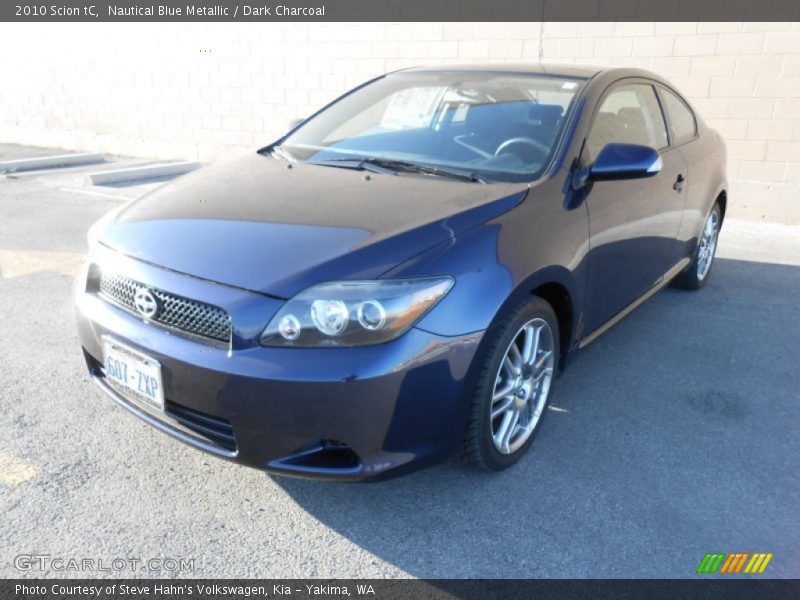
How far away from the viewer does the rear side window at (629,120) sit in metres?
3.28

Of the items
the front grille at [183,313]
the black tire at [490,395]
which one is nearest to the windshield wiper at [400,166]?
the black tire at [490,395]

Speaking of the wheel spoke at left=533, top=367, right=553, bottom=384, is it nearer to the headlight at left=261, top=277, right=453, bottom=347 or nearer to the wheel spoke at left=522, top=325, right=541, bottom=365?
the wheel spoke at left=522, top=325, right=541, bottom=365

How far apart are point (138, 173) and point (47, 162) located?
82.6 inches

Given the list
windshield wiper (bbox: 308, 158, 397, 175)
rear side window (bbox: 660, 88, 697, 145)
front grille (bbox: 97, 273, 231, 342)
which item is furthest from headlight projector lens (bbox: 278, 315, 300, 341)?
rear side window (bbox: 660, 88, 697, 145)

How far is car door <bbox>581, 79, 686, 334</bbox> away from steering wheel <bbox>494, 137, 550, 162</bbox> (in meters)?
0.20

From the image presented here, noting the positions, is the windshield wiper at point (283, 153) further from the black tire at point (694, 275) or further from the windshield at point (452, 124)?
the black tire at point (694, 275)

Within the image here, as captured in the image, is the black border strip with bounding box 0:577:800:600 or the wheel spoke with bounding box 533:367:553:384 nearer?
the black border strip with bounding box 0:577:800:600

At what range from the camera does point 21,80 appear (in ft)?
41.0

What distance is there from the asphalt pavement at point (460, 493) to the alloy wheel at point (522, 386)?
0.16m

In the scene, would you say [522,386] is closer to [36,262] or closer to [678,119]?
[678,119]

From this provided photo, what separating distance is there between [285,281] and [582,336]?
5.26 feet

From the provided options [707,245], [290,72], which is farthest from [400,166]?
[290,72]

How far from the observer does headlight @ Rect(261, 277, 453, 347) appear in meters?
2.10
